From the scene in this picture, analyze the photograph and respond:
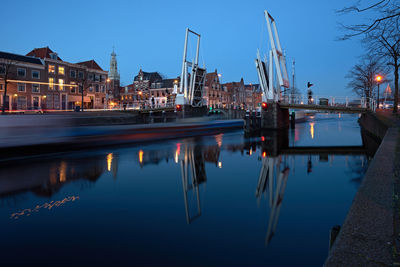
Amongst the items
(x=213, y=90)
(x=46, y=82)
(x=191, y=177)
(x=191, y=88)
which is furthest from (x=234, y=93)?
(x=191, y=177)

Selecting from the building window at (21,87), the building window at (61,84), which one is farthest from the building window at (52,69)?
the building window at (21,87)

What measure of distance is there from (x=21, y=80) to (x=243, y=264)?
48.9 metres

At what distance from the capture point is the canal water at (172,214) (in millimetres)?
3109

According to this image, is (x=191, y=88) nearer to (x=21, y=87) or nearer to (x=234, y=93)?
(x=21, y=87)

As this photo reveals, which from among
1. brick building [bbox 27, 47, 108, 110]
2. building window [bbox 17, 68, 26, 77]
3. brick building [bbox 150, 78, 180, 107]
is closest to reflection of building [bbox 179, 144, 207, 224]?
brick building [bbox 27, 47, 108, 110]

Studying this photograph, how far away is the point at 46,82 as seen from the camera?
46.0 m

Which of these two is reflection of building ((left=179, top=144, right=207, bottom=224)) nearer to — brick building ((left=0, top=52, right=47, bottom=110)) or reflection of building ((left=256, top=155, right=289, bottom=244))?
reflection of building ((left=256, top=155, right=289, bottom=244))

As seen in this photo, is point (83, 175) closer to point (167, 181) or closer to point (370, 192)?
point (167, 181)

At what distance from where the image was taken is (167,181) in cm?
671

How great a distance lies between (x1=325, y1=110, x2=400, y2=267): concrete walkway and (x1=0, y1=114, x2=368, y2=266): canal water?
627 mm

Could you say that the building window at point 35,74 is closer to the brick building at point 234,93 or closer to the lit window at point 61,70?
the lit window at point 61,70

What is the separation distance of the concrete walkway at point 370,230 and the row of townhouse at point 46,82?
43.4 meters

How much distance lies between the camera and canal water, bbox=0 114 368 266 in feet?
10.2

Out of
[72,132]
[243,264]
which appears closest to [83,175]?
[243,264]
